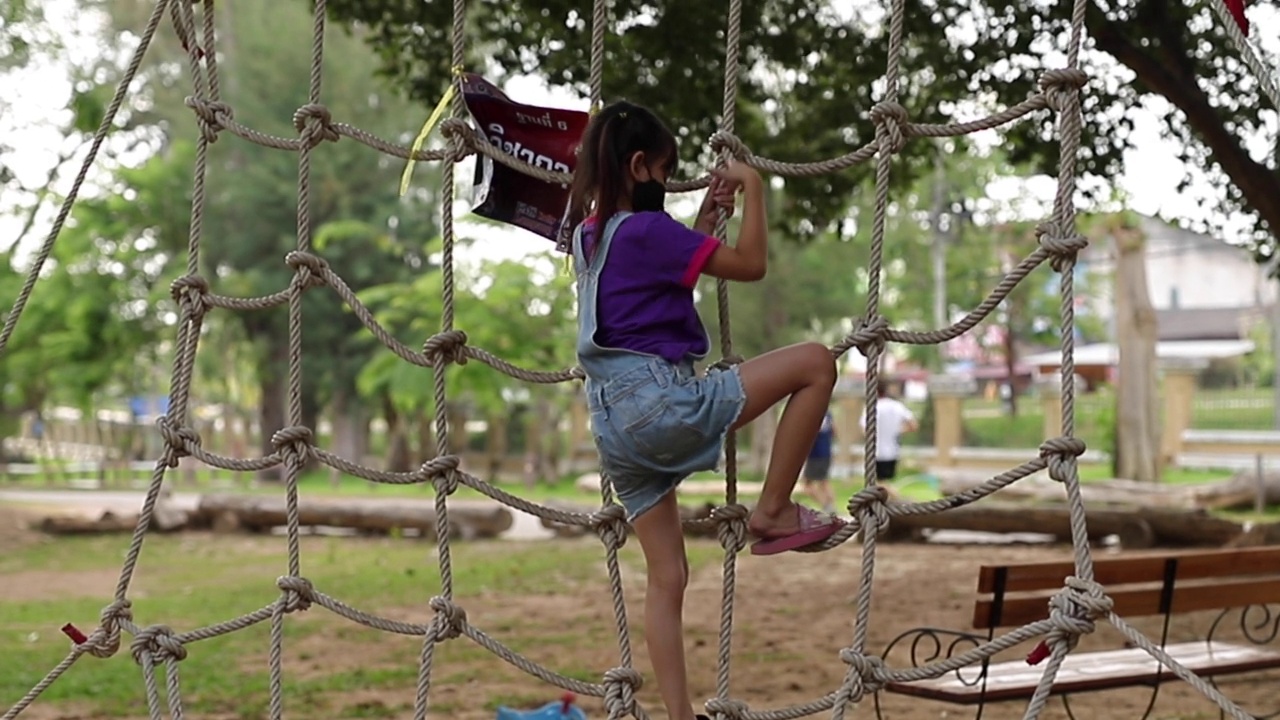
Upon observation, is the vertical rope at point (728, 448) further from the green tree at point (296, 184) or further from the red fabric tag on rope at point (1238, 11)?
the green tree at point (296, 184)

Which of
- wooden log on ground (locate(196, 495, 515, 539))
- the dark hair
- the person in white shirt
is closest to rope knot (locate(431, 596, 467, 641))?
the dark hair

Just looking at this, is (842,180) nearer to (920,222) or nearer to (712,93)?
(712,93)

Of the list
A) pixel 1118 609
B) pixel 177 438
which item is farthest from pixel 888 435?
pixel 177 438

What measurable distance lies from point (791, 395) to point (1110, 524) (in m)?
7.89

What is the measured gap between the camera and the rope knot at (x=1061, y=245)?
2.66 meters

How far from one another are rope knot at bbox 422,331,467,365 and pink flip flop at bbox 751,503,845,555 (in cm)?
77

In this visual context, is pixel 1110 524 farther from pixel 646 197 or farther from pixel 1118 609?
pixel 646 197

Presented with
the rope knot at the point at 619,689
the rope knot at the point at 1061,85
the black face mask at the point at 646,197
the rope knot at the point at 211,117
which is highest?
the rope knot at the point at 211,117

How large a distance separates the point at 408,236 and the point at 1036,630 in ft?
66.2

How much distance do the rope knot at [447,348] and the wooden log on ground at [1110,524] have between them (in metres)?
6.50

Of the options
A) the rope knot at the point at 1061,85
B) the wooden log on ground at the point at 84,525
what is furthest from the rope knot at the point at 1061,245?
the wooden log on ground at the point at 84,525

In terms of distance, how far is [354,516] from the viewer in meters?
12.2

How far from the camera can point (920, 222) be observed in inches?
1005

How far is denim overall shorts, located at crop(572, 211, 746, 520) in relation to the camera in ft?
8.62
